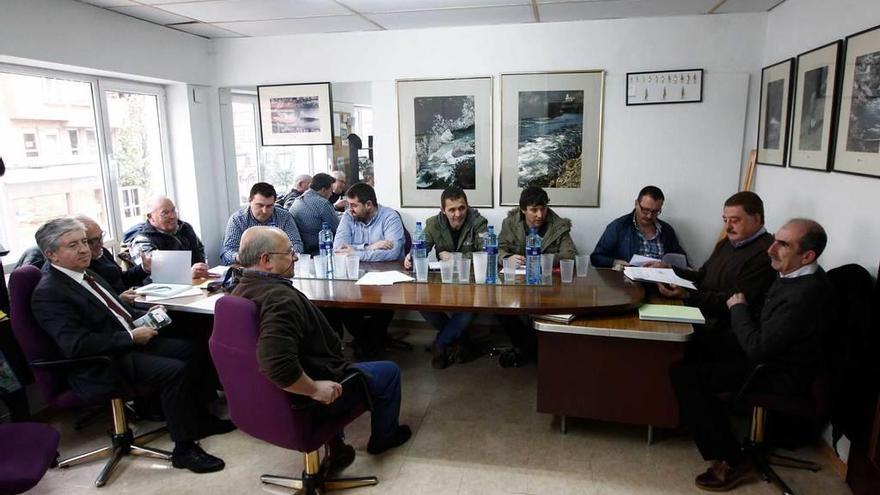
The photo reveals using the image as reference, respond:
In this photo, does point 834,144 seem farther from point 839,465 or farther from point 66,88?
point 66,88

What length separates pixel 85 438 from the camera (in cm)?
294

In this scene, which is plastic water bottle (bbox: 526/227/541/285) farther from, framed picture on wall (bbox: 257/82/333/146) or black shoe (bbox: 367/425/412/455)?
framed picture on wall (bbox: 257/82/333/146)

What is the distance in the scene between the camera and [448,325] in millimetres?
3746

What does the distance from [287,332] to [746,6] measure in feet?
11.4

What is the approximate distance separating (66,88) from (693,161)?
4300 millimetres

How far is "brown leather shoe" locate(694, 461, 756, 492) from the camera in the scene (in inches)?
93.5

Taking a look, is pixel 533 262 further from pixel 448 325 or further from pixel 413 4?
pixel 413 4

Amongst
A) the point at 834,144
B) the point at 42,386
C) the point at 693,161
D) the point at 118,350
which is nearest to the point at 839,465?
the point at 834,144

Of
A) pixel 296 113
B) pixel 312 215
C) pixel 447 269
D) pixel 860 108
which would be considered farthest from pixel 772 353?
pixel 296 113

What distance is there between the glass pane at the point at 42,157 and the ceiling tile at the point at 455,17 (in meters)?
2.08

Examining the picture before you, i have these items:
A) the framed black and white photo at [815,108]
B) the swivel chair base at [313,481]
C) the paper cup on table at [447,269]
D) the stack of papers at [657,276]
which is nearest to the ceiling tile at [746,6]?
the framed black and white photo at [815,108]

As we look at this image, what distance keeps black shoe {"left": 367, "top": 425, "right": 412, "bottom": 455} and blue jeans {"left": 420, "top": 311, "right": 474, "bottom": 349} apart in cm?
93

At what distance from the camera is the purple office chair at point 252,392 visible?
1950 millimetres

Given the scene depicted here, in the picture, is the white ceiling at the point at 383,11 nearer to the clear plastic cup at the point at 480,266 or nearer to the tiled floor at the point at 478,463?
the clear plastic cup at the point at 480,266
